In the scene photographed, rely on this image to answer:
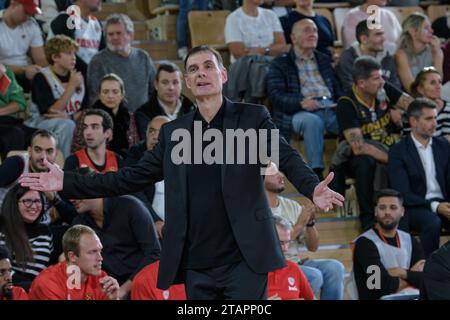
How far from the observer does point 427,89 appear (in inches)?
325

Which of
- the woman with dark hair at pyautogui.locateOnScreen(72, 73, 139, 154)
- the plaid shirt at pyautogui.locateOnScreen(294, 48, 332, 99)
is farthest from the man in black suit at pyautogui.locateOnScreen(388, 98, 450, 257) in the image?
A: the woman with dark hair at pyautogui.locateOnScreen(72, 73, 139, 154)

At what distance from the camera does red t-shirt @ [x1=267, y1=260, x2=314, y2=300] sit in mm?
5938

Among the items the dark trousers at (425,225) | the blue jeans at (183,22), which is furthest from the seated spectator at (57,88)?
the dark trousers at (425,225)

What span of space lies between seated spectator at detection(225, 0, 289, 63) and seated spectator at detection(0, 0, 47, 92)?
57.9 inches

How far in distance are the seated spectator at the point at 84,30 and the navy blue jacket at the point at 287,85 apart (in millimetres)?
1372

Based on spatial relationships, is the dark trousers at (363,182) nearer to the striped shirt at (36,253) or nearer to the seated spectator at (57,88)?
the seated spectator at (57,88)

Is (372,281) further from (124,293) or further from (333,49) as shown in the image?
(333,49)

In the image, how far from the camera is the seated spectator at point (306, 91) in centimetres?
765

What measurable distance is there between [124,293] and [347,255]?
1947 mm


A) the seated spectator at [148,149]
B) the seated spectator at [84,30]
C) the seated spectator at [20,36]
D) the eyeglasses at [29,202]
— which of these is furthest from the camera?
the seated spectator at [84,30]

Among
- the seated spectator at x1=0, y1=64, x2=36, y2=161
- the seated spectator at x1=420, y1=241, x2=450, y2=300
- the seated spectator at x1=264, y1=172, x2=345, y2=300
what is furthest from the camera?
the seated spectator at x1=0, y1=64, x2=36, y2=161

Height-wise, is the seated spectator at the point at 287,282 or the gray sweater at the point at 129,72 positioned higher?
the gray sweater at the point at 129,72

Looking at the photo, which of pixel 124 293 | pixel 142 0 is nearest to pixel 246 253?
pixel 124 293

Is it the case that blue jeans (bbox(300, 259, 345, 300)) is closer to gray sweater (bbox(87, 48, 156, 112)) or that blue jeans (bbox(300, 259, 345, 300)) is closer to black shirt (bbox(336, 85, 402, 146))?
black shirt (bbox(336, 85, 402, 146))
